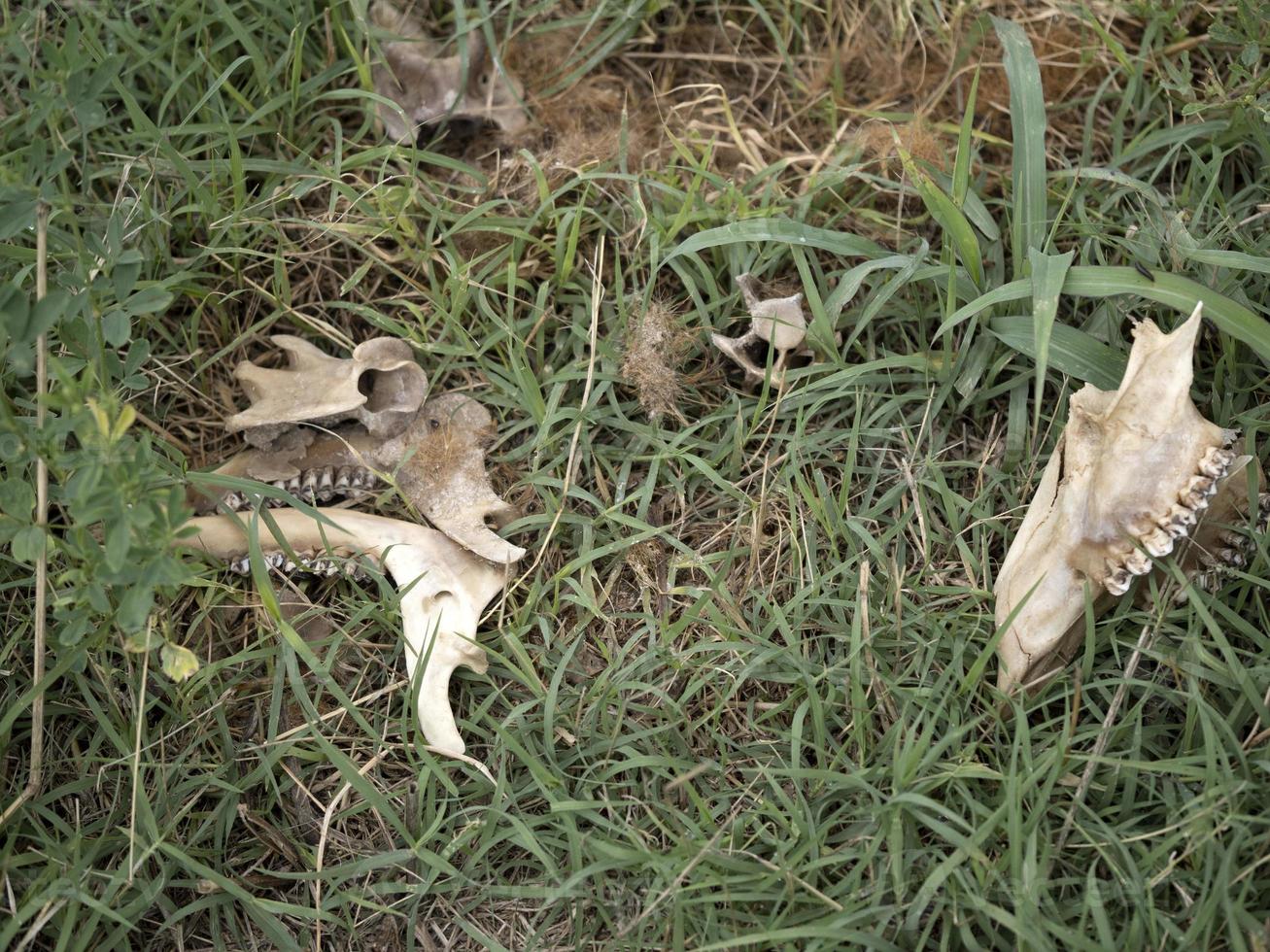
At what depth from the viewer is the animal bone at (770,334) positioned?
2494mm

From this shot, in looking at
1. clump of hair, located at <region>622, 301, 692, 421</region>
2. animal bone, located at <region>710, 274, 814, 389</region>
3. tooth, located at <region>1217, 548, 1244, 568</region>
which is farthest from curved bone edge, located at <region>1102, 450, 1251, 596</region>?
clump of hair, located at <region>622, 301, 692, 421</region>

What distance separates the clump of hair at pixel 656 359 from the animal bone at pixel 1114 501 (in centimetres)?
89

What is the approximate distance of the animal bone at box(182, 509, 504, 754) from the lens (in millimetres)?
2303

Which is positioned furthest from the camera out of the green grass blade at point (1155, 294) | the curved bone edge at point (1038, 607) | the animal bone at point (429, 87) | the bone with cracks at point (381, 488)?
the animal bone at point (429, 87)

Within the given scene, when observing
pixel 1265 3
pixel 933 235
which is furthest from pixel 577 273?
pixel 1265 3

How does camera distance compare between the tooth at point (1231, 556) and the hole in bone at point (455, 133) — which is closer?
the tooth at point (1231, 556)

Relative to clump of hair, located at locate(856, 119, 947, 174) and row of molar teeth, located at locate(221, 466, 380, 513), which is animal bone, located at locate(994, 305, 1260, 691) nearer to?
clump of hair, located at locate(856, 119, 947, 174)

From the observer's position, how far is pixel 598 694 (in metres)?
2.34

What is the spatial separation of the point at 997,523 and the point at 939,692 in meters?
0.44

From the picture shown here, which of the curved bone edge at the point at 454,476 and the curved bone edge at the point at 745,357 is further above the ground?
the curved bone edge at the point at 745,357

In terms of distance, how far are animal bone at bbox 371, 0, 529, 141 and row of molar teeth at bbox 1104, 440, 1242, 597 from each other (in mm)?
1928

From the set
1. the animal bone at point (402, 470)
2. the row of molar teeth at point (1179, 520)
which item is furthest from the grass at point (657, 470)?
the row of molar teeth at point (1179, 520)

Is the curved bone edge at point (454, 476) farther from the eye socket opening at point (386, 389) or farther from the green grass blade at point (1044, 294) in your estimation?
the green grass blade at point (1044, 294)

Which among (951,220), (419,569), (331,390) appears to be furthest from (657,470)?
(951,220)
